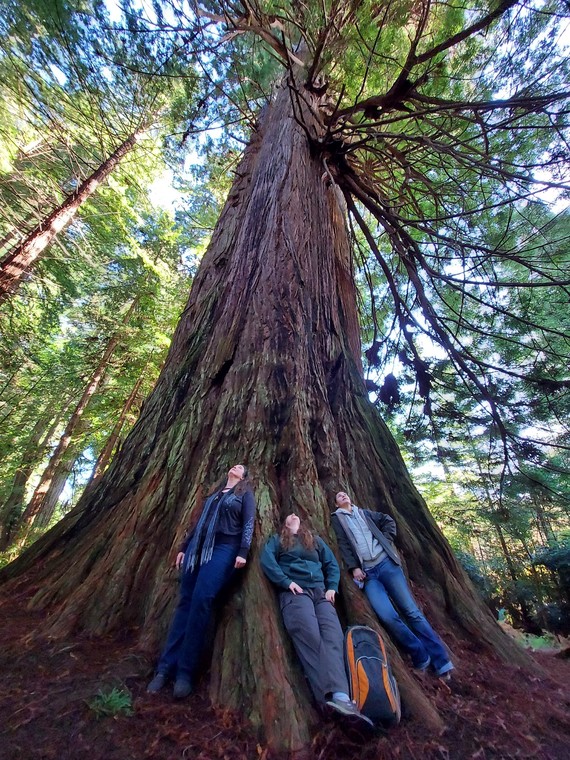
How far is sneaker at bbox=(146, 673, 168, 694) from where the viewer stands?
5.49 ft

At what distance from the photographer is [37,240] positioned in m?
6.27

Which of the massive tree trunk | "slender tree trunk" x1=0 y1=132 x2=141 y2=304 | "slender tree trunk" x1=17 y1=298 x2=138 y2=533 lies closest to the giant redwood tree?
the massive tree trunk

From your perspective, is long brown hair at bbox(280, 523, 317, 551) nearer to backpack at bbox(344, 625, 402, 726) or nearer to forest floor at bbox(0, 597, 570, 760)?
backpack at bbox(344, 625, 402, 726)

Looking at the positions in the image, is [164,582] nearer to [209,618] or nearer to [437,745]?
[209,618]

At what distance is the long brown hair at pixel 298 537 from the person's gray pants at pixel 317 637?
0.24 m

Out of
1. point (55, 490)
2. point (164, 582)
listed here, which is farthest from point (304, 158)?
point (55, 490)

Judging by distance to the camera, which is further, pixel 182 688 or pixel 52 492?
pixel 52 492

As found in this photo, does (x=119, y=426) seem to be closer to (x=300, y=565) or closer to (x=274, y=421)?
(x=274, y=421)

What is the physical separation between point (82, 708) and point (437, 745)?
4.91 ft

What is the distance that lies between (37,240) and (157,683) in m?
7.04

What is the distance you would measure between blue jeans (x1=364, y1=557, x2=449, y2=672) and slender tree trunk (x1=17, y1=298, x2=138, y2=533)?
8.30m

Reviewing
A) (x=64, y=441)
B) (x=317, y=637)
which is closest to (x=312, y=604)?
(x=317, y=637)

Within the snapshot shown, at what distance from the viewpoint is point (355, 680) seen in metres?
1.66

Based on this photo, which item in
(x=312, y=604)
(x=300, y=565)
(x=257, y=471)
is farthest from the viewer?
(x=257, y=471)
